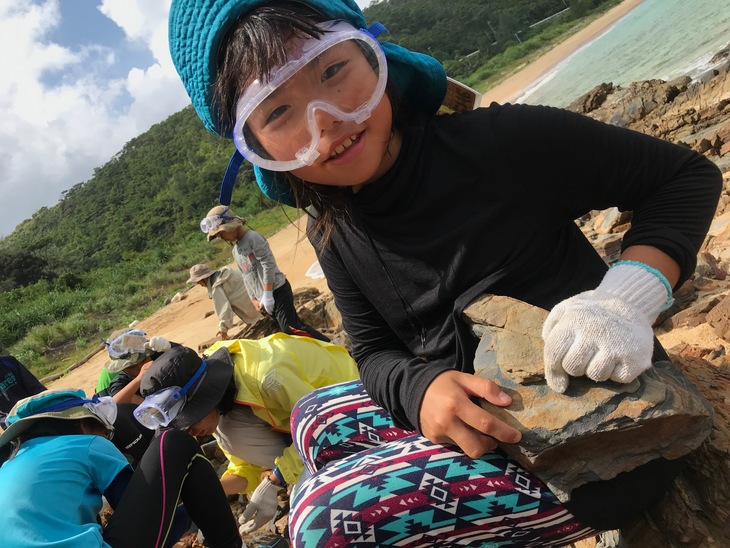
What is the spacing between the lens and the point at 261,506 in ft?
9.62

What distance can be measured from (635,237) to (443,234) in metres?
0.46

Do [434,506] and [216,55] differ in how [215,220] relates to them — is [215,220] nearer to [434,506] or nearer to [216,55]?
[216,55]

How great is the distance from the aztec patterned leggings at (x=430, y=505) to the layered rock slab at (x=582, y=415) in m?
0.07

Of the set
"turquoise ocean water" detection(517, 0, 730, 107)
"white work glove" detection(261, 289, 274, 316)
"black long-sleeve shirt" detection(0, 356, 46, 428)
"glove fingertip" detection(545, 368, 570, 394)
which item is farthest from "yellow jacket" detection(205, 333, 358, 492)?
"turquoise ocean water" detection(517, 0, 730, 107)

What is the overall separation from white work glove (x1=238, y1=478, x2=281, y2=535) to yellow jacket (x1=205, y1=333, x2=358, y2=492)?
0.18m

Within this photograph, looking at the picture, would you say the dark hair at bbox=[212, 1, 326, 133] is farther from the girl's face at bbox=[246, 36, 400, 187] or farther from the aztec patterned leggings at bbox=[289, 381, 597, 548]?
the aztec patterned leggings at bbox=[289, 381, 597, 548]

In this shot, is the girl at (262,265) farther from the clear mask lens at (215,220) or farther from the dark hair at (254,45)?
the dark hair at (254,45)

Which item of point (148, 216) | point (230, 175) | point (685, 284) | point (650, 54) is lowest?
point (650, 54)

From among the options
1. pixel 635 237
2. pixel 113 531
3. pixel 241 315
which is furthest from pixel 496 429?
pixel 241 315

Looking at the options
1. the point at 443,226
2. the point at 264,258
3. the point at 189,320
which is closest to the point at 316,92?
the point at 443,226

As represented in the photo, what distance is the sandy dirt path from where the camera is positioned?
350 inches

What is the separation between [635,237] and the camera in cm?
123

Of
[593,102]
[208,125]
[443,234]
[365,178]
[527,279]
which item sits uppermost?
[208,125]

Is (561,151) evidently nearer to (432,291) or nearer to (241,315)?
(432,291)
